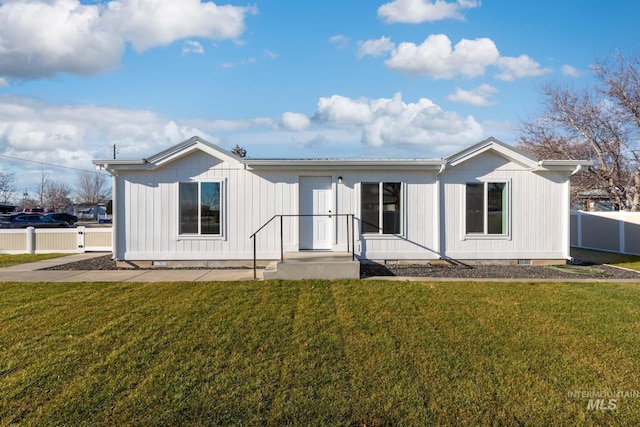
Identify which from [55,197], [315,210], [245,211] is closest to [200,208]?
[245,211]

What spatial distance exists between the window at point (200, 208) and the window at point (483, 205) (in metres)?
6.46

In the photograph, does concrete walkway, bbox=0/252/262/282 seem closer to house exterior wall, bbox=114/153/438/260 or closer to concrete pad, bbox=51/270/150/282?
concrete pad, bbox=51/270/150/282

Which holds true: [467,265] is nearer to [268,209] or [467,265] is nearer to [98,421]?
[268,209]

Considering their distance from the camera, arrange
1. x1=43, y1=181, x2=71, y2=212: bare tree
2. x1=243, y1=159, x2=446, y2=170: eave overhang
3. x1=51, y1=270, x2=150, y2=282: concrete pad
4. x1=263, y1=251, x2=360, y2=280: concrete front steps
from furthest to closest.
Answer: x1=43, y1=181, x2=71, y2=212: bare tree, x1=243, y1=159, x2=446, y2=170: eave overhang, x1=51, y1=270, x2=150, y2=282: concrete pad, x1=263, y1=251, x2=360, y2=280: concrete front steps

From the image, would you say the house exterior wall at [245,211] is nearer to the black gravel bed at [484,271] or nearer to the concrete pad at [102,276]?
the black gravel bed at [484,271]

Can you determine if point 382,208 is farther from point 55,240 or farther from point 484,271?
point 55,240

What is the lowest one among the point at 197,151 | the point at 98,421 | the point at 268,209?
the point at 98,421

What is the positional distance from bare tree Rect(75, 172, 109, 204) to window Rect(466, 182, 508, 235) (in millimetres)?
63971

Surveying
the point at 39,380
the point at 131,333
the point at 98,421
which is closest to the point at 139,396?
the point at 98,421

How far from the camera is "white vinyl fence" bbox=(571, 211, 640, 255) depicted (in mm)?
11633

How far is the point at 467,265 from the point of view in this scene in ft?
29.3

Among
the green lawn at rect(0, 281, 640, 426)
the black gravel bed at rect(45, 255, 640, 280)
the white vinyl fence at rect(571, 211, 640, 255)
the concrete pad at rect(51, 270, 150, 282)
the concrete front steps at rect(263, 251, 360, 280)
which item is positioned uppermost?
the white vinyl fence at rect(571, 211, 640, 255)

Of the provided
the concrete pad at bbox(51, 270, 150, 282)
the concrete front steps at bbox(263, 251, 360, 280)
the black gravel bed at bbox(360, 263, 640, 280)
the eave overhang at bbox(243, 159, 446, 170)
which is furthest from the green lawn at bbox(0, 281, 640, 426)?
the eave overhang at bbox(243, 159, 446, 170)

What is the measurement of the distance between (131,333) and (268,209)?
505 centimetres
